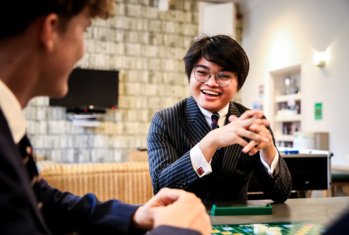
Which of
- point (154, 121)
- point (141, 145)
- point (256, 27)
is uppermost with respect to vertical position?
point (256, 27)

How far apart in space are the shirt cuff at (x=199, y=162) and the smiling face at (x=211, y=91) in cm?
35

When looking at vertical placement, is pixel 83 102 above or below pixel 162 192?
above

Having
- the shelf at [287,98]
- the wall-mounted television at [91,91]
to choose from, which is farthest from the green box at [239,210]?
the wall-mounted television at [91,91]

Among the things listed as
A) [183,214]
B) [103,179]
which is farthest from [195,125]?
[103,179]

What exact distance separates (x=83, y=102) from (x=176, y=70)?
7.02 ft

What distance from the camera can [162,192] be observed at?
38.7 inches

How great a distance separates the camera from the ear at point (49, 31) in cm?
66

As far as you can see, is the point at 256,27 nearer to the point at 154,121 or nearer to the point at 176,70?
the point at 176,70

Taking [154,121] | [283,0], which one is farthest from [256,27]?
[154,121]

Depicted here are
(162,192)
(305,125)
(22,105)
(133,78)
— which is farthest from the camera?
(133,78)

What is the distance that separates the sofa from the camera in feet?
10.7

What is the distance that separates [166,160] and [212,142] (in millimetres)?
272

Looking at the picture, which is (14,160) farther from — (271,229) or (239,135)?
(239,135)

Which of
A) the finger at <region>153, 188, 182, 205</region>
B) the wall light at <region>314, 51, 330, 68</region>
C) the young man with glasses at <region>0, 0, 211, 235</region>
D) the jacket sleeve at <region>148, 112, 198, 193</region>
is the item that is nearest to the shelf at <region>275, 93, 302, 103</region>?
the wall light at <region>314, 51, 330, 68</region>
